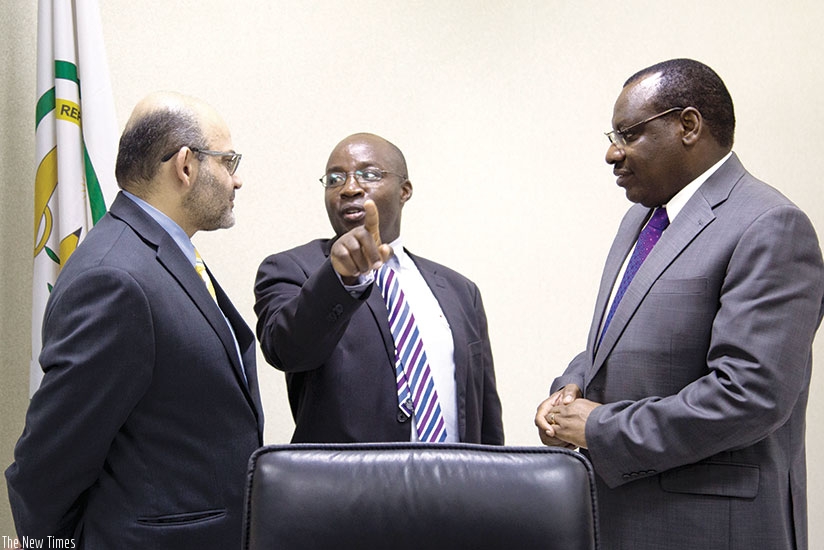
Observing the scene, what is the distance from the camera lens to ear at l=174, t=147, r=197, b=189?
6.06ft

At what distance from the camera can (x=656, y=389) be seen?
1779mm

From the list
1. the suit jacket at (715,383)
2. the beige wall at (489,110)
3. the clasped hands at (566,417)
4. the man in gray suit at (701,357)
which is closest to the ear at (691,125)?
the man in gray suit at (701,357)

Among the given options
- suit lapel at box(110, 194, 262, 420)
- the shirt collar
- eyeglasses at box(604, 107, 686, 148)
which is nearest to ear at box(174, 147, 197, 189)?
suit lapel at box(110, 194, 262, 420)

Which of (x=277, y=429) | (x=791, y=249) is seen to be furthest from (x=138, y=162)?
(x=277, y=429)

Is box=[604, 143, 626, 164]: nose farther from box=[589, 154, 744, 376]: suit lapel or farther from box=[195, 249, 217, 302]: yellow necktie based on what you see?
box=[195, 249, 217, 302]: yellow necktie

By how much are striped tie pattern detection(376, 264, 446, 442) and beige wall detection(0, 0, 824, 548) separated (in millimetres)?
1076

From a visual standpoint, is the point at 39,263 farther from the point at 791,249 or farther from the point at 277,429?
the point at 791,249

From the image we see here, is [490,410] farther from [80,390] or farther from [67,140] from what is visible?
[67,140]

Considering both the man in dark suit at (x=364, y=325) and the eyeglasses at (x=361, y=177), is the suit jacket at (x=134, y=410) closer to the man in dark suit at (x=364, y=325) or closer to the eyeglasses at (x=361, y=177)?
the man in dark suit at (x=364, y=325)

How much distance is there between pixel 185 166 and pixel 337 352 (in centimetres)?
65

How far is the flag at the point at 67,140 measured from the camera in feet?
8.45

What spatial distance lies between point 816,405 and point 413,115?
2260 millimetres

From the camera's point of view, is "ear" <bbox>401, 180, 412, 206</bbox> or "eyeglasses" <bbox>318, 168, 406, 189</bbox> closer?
"eyeglasses" <bbox>318, 168, 406, 189</bbox>

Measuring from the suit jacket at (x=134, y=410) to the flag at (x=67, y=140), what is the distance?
90 centimetres
